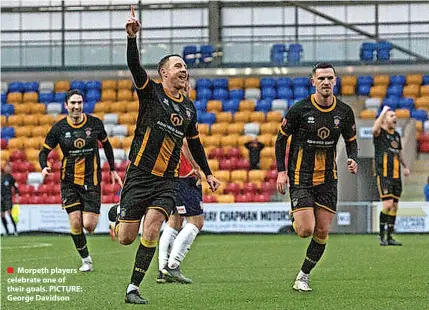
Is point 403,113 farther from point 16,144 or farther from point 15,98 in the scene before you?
point 15,98

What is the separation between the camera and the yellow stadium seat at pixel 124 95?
3256 centimetres

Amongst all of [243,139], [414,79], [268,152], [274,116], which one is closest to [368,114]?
[414,79]

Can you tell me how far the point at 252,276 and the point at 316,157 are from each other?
2261mm

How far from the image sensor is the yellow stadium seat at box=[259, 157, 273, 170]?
95.6ft

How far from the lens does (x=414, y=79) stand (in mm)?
31359

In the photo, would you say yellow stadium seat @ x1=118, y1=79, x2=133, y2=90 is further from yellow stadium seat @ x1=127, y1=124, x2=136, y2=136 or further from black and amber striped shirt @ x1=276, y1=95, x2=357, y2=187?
black and amber striped shirt @ x1=276, y1=95, x2=357, y2=187

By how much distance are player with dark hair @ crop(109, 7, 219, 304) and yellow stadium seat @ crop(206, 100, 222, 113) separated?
2269cm

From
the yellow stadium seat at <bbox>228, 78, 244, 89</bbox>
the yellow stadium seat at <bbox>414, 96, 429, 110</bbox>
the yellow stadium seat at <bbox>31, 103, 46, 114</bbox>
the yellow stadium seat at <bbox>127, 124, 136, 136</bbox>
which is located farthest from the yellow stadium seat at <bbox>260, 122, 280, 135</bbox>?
the yellow stadium seat at <bbox>31, 103, 46, 114</bbox>

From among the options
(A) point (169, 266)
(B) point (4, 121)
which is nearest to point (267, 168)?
(B) point (4, 121)


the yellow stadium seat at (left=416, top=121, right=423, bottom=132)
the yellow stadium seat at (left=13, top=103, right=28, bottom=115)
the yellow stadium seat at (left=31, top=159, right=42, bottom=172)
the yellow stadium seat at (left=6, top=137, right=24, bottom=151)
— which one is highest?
the yellow stadium seat at (left=13, top=103, right=28, bottom=115)

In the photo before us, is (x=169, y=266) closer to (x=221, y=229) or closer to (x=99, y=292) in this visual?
(x=99, y=292)

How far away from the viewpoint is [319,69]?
10.1 m

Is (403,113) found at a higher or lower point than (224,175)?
higher

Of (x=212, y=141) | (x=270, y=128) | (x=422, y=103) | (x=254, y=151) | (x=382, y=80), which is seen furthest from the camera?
(x=382, y=80)
